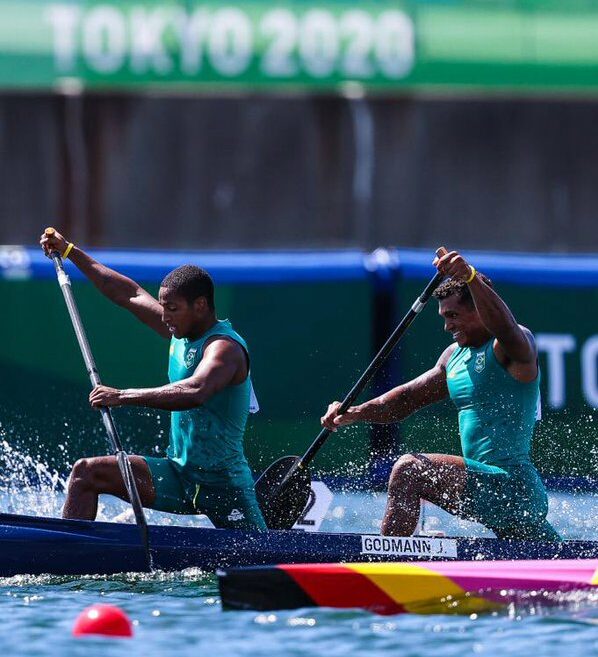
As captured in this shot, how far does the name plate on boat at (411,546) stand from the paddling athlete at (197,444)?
0.61 metres

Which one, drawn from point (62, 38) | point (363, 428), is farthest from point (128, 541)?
point (62, 38)

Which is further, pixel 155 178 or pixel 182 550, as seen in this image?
pixel 155 178

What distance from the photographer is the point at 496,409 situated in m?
7.63

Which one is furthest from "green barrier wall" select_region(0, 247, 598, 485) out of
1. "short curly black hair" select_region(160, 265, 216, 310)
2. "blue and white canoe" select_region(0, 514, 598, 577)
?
"blue and white canoe" select_region(0, 514, 598, 577)

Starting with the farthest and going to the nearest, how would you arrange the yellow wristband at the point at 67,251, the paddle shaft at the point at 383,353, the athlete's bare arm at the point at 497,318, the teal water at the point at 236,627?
the yellow wristband at the point at 67,251 < the paddle shaft at the point at 383,353 < the athlete's bare arm at the point at 497,318 < the teal water at the point at 236,627

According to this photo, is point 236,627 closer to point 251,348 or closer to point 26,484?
point 26,484

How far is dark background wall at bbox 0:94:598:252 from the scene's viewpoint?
45.0 ft

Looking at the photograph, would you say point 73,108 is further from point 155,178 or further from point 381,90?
point 381,90

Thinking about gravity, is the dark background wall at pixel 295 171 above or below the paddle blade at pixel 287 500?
above

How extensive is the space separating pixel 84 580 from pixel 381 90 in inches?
274

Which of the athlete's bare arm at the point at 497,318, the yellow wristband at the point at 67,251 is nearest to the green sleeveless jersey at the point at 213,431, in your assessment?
the athlete's bare arm at the point at 497,318

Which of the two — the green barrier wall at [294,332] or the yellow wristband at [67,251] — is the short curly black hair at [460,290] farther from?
the green barrier wall at [294,332]

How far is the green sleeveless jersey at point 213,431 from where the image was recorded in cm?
779

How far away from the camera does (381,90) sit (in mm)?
13508
